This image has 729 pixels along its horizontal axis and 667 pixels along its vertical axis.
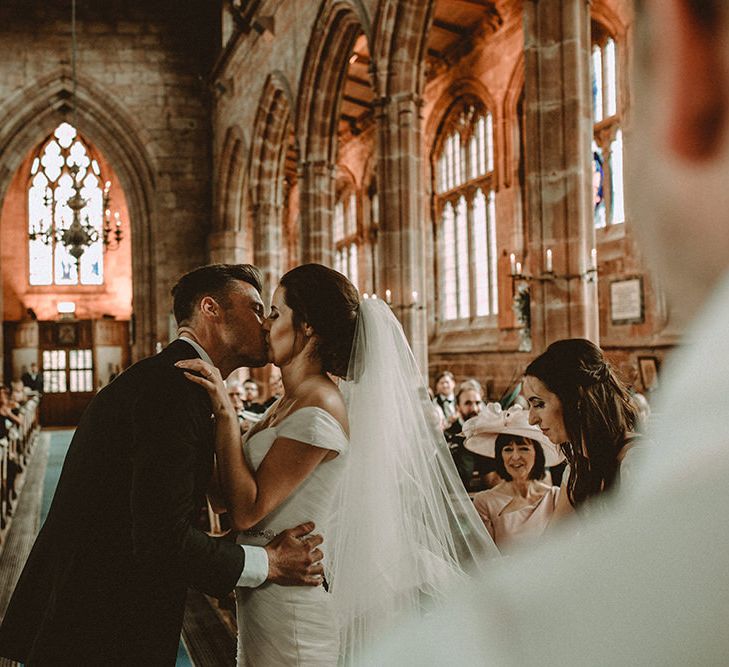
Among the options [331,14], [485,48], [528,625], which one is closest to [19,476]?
[331,14]

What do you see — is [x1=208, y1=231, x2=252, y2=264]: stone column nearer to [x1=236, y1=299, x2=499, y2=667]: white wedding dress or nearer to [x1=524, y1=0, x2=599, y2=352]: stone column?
[x1=524, y1=0, x2=599, y2=352]: stone column

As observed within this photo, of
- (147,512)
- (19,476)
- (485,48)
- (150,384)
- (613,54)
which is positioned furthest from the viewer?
(485,48)

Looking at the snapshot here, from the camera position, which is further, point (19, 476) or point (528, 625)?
point (19, 476)

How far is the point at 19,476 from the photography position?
9805 mm

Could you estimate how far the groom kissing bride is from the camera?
1679 mm

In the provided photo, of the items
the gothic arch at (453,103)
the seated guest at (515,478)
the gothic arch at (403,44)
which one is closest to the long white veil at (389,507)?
the seated guest at (515,478)

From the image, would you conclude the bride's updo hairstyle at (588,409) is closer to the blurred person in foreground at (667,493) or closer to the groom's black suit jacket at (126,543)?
the groom's black suit jacket at (126,543)

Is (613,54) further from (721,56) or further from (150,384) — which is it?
(721,56)

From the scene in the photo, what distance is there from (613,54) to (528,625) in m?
12.8

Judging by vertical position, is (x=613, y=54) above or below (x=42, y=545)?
above

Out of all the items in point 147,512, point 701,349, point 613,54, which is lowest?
point 147,512

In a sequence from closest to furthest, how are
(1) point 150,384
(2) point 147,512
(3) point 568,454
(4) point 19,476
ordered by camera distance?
(2) point 147,512 < (1) point 150,384 < (3) point 568,454 < (4) point 19,476

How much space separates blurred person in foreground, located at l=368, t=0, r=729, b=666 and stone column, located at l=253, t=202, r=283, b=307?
15.6 metres

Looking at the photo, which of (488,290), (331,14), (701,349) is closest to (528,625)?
(701,349)
